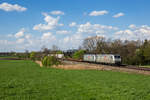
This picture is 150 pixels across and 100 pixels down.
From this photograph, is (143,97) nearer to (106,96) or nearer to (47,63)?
(106,96)

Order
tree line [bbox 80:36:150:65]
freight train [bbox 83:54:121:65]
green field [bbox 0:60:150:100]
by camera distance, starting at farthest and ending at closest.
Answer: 1. tree line [bbox 80:36:150:65]
2. freight train [bbox 83:54:121:65]
3. green field [bbox 0:60:150:100]

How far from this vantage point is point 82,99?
9695mm

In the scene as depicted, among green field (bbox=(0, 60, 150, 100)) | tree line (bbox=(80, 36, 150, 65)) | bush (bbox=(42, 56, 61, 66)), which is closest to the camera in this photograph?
green field (bbox=(0, 60, 150, 100))

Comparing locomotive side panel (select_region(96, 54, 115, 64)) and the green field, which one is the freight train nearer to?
locomotive side panel (select_region(96, 54, 115, 64))

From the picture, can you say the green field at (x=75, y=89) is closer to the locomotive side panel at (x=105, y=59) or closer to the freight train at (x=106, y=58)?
the freight train at (x=106, y=58)

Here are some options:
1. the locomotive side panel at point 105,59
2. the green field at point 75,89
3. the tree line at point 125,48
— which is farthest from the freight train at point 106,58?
the green field at point 75,89

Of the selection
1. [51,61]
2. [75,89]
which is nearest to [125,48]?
[51,61]

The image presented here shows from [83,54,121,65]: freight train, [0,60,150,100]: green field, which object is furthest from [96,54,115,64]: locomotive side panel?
[0,60,150,100]: green field

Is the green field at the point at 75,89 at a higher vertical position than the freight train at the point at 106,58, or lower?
lower

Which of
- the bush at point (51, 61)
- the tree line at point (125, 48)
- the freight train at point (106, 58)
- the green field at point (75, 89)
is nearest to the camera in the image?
the green field at point (75, 89)

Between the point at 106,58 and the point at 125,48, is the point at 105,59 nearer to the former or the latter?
the point at 106,58

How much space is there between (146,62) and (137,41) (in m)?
17.3

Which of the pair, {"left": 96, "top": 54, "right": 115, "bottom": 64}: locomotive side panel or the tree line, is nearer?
{"left": 96, "top": 54, "right": 115, "bottom": 64}: locomotive side panel

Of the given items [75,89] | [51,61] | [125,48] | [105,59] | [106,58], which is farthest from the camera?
[125,48]
